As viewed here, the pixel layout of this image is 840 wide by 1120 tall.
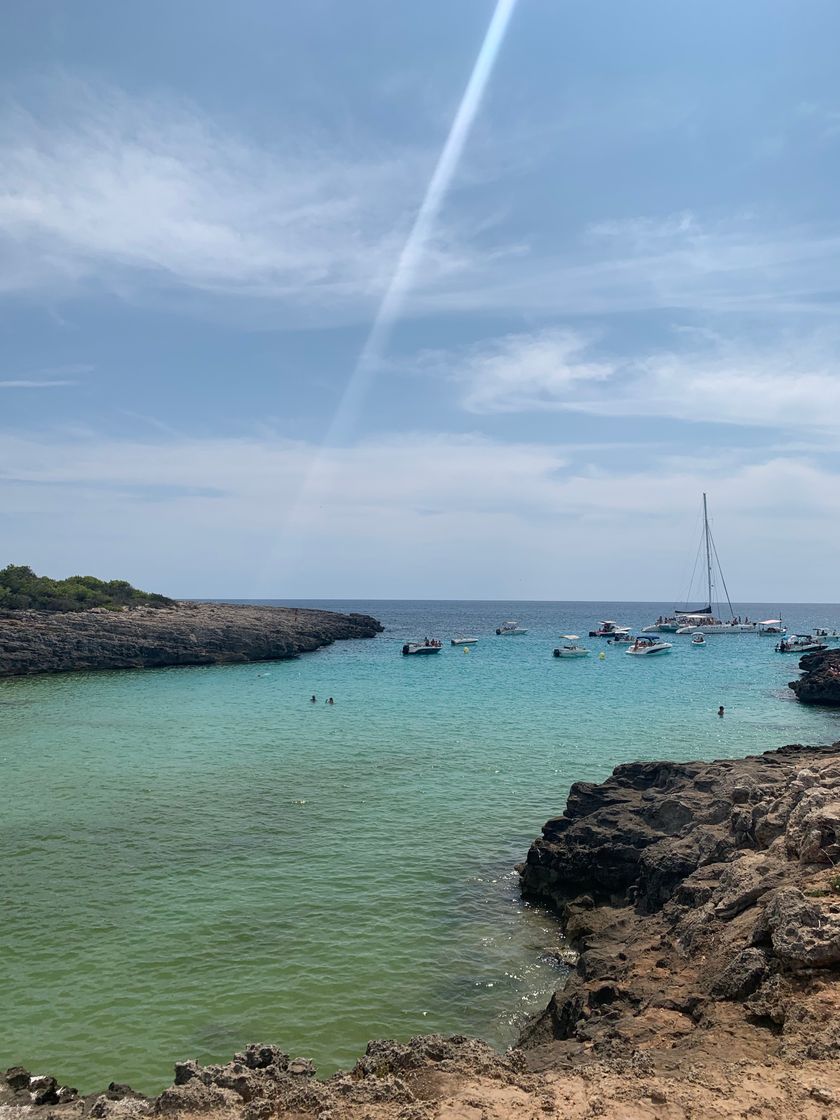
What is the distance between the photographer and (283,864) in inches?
774

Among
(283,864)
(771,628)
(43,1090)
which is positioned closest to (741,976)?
(43,1090)

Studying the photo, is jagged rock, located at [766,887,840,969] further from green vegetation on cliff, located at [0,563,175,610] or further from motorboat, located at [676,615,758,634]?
motorboat, located at [676,615,758,634]

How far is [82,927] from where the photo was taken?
52.5 feet

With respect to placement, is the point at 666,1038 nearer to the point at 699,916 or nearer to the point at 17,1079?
the point at 699,916

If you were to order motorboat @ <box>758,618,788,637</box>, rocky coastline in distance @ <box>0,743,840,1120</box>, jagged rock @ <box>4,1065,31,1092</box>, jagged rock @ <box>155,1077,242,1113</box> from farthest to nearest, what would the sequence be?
Answer: motorboat @ <box>758,618,788,637</box>, jagged rock @ <box>4,1065,31,1092</box>, jagged rock @ <box>155,1077,242,1113</box>, rocky coastline in distance @ <box>0,743,840,1120</box>

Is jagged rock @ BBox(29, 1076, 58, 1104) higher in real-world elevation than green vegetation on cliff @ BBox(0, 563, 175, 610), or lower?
lower

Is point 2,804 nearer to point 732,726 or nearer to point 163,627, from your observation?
point 732,726

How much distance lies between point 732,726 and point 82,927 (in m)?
35.3

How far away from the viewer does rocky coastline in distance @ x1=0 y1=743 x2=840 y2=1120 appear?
7.36 metres

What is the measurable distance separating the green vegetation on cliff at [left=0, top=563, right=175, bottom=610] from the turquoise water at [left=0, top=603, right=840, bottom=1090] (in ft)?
133

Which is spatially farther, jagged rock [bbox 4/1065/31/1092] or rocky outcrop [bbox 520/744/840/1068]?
jagged rock [bbox 4/1065/31/1092]

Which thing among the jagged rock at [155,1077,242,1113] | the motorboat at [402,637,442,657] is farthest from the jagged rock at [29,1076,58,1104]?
the motorboat at [402,637,442,657]

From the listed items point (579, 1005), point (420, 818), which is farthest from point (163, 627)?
point (579, 1005)

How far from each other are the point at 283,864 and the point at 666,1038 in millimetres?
12812
